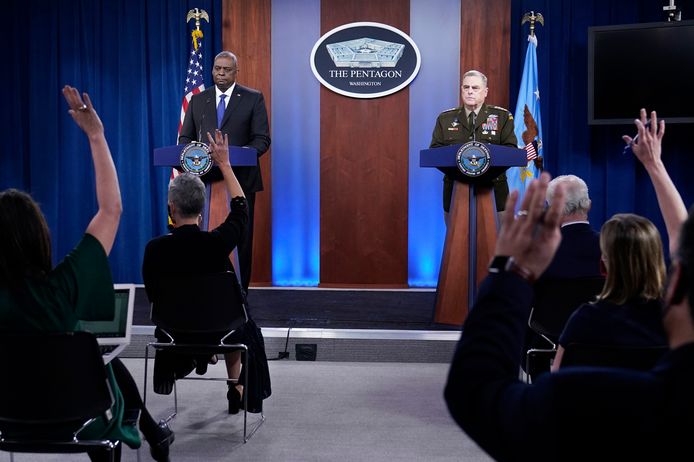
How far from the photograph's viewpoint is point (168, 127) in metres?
7.02

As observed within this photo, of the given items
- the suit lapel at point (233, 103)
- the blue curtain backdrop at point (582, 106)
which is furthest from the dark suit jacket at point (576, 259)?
the blue curtain backdrop at point (582, 106)

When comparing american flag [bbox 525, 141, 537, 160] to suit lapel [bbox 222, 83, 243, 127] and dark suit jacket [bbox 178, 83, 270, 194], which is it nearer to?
dark suit jacket [bbox 178, 83, 270, 194]

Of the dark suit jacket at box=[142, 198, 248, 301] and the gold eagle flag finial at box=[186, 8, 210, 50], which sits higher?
the gold eagle flag finial at box=[186, 8, 210, 50]

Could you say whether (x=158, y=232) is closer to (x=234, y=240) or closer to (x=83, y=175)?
(x=83, y=175)

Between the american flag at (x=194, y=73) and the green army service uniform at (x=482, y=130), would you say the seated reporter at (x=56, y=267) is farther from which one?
the american flag at (x=194, y=73)

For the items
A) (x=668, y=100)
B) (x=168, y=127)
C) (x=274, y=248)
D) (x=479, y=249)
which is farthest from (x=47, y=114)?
(x=668, y=100)

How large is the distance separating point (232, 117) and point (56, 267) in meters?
3.31

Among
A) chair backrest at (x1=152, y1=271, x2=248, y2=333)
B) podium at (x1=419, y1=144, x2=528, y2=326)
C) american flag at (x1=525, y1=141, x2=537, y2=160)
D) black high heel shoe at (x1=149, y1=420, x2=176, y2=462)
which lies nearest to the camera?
black high heel shoe at (x1=149, y1=420, x2=176, y2=462)

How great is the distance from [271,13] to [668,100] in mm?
3747

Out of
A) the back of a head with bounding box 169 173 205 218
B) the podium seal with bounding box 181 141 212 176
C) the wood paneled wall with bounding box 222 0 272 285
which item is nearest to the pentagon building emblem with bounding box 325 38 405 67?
the wood paneled wall with bounding box 222 0 272 285

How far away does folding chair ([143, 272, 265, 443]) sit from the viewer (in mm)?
3119

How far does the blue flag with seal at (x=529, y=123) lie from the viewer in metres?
6.37

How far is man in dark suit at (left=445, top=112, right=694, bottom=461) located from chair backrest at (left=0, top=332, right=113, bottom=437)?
1.31 metres

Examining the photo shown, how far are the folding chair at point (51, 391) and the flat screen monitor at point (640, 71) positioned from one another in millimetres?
5306
